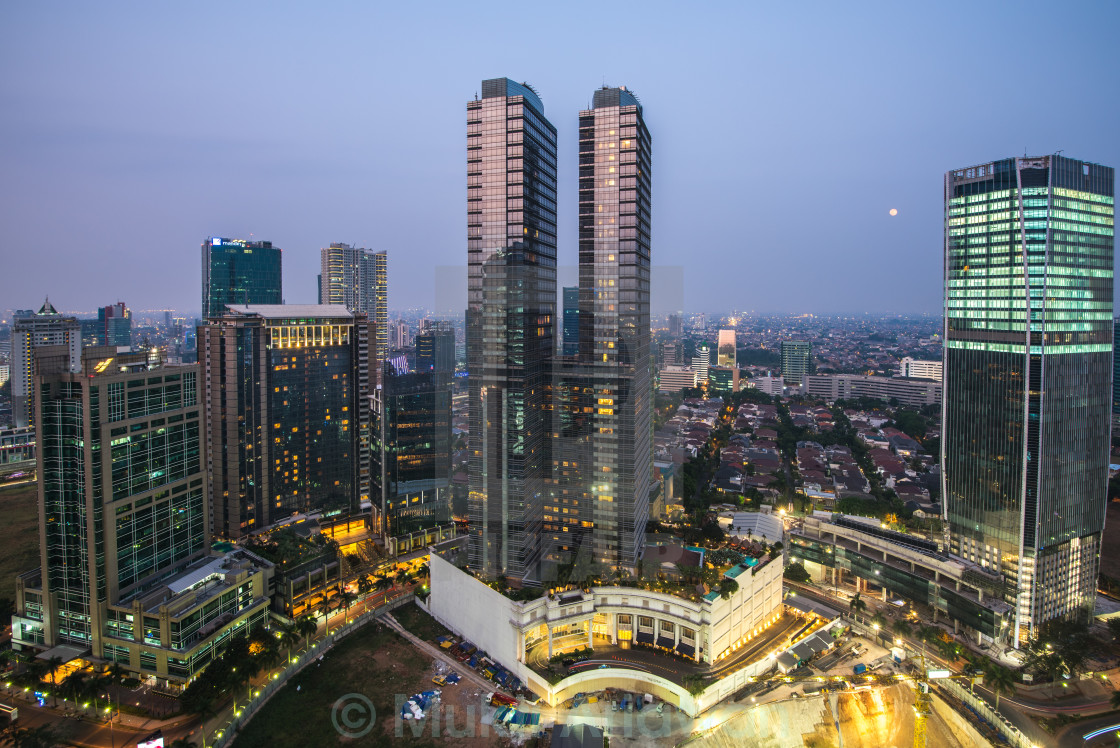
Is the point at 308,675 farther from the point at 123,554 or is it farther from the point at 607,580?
the point at 607,580

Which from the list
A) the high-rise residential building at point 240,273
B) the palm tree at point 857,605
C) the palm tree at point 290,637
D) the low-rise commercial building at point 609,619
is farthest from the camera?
the high-rise residential building at point 240,273

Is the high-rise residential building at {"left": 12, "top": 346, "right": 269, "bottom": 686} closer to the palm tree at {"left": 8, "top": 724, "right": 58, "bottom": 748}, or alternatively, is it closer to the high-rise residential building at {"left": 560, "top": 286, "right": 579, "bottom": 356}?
the palm tree at {"left": 8, "top": 724, "right": 58, "bottom": 748}

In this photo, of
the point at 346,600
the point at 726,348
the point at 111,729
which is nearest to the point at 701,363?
the point at 726,348

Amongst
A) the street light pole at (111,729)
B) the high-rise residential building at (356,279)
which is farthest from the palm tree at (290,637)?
the high-rise residential building at (356,279)

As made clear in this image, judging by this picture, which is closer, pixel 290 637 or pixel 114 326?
pixel 290 637

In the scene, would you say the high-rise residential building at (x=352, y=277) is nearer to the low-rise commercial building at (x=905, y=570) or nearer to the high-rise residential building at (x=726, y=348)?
the high-rise residential building at (x=726, y=348)

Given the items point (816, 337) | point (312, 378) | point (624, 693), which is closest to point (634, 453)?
point (624, 693)

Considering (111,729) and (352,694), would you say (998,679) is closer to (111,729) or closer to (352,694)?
(352,694)
